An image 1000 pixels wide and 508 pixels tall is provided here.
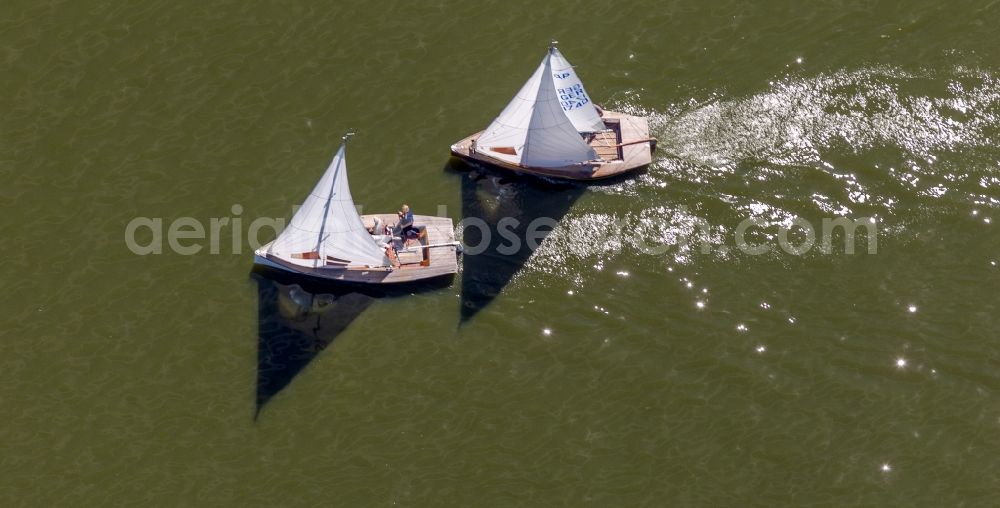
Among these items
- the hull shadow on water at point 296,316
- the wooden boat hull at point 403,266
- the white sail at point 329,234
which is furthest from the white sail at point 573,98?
the white sail at point 329,234

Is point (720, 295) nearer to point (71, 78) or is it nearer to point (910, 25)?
point (910, 25)

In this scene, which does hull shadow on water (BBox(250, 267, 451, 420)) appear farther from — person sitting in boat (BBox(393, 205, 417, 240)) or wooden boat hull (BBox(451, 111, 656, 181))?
wooden boat hull (BBox(451, 111, 656, 181))

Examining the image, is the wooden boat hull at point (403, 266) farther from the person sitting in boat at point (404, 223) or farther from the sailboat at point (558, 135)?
the sailboat at point (558, 135)

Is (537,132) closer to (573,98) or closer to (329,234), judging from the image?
(573,98)

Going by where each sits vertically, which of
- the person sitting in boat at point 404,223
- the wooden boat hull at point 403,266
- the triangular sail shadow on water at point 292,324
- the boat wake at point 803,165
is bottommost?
the triangular sail shadow on water at point 292,324

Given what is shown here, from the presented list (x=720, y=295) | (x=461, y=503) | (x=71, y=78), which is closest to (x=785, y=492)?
(x=720, y=295)

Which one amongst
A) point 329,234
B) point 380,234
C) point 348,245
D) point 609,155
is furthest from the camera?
point 609,155

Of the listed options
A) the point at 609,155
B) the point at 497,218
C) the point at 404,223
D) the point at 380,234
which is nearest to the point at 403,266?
the point at 380,234
